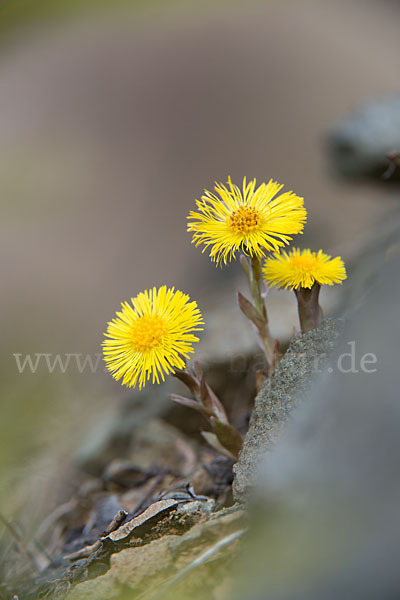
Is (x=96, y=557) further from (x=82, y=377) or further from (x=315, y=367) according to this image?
(x=82, y=377)

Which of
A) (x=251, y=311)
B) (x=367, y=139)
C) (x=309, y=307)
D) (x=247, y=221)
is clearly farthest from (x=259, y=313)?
(x=367, y=139)

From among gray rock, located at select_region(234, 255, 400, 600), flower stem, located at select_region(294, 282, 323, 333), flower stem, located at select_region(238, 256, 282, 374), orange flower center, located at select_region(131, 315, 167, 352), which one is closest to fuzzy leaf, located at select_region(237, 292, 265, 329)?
flower stem, located at select_region(238, 256, 282, 374)

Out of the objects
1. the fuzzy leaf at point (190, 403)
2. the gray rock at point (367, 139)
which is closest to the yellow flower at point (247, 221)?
the fuzzy leaf at point (190, 403)

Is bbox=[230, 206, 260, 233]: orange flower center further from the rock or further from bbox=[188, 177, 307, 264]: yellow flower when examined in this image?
the rock

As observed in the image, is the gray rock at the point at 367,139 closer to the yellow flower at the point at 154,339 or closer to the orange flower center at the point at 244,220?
the orange flower center at the point at 244,220

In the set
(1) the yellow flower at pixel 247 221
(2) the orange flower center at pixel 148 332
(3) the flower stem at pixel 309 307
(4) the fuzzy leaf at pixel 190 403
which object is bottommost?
(4) the fuzzy leaf at pixel 190 403

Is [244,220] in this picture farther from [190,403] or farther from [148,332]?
[190,403]
